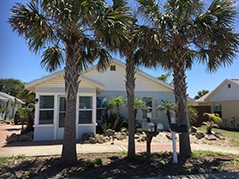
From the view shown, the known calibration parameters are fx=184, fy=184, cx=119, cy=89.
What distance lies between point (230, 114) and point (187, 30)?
14.3m

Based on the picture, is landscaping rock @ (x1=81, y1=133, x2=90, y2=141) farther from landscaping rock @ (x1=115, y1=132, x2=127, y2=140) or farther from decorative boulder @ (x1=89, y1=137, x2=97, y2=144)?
landscaping rock @ (x1=115, y1=132, x2=127, y2=140)

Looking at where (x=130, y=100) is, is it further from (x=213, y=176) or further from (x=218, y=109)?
(x=218, y=109)

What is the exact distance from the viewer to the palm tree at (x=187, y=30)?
20.5 feet

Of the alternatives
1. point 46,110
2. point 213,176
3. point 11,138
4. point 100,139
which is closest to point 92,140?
point 100,139

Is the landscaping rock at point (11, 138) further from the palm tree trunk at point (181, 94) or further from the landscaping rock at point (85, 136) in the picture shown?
the palm tree trunk at point (181, 94)

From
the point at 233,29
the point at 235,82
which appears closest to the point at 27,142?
the point at 233,29

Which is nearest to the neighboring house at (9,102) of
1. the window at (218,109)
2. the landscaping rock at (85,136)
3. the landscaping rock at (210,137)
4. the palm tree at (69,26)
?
the landscaping rock at (85,136)

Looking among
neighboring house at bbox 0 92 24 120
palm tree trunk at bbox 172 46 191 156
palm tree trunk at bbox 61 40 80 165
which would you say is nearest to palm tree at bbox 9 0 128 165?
palm tree trunk at bbox 61 40 80 165

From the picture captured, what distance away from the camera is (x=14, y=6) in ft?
17.5

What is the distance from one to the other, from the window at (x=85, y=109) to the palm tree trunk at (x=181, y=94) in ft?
18.4

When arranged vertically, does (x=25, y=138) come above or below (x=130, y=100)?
below

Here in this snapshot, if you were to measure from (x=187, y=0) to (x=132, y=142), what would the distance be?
5.24m

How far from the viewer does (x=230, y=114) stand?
17.2m

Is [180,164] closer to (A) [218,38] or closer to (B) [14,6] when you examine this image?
(A) [218,38]
